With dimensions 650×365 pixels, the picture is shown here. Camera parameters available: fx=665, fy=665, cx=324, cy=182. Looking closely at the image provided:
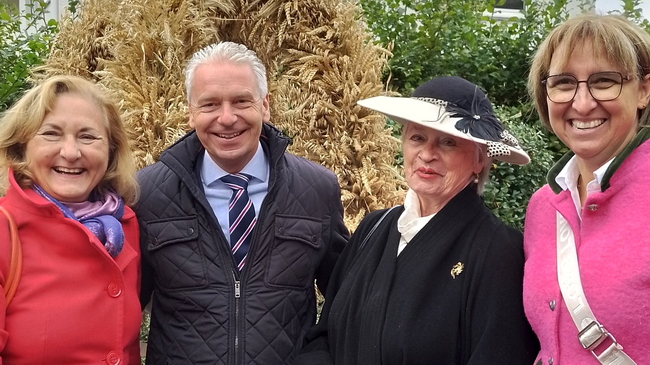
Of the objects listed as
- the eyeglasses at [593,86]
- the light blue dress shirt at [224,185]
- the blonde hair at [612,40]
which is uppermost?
the blonde hair at [612,40]

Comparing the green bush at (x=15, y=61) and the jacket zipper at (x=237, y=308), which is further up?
the green bush at (x=15, y=61)

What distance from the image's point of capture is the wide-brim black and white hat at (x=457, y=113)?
2.22 metres

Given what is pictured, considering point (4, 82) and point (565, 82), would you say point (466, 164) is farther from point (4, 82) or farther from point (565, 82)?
point (4, 82)

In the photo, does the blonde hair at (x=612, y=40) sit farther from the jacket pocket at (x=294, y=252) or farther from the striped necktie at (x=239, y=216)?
Result: the striped necktie at (x=239, y=216)

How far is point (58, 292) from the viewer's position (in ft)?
7.02

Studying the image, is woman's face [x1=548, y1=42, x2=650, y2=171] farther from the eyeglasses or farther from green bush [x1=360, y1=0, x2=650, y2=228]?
green bush [x1=360, y1=0, x2=650, y2=228]

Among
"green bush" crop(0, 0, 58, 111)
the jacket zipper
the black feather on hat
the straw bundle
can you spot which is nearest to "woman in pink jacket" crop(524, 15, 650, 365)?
the black feather on hat

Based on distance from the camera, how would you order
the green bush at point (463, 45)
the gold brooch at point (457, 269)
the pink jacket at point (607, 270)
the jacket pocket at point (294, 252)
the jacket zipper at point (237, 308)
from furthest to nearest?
the green bush at point (463, 45)
the jacket pocket at point (294, 252)
the jacket zipper at point (237, 308)
the gold brooch at point (457, 269)
the pink jacket at point (607, 270)

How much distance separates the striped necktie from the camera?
256 centimetres

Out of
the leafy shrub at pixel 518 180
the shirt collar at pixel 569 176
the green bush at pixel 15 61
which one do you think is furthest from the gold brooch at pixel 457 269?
the green bush at pixel 15 61

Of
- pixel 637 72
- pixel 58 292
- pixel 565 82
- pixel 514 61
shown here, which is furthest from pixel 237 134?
pixel 514 61

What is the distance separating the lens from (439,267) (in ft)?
7.25

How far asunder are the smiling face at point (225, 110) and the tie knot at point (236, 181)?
0.17 feet

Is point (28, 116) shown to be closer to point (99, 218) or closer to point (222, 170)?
point (99, 218)
